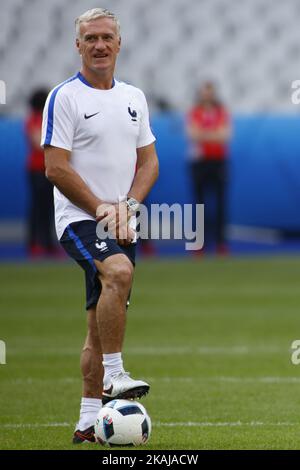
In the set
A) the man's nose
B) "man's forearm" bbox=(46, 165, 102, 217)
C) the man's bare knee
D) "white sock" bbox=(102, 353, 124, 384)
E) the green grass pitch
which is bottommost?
the green grass pitch

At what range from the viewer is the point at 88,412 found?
6828 mm

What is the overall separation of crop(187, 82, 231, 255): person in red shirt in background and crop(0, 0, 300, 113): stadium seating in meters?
4.84

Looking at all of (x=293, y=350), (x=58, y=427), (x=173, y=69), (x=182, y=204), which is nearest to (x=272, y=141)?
(x=182, y=204)

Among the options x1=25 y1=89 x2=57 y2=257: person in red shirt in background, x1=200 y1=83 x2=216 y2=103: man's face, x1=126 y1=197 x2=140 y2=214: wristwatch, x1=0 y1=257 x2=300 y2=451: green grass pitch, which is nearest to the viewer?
x1=126 y1=197 x2=140 y2=214: wristwatch

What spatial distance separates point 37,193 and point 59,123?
44.2ft

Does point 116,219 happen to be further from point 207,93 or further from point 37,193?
point 37,193

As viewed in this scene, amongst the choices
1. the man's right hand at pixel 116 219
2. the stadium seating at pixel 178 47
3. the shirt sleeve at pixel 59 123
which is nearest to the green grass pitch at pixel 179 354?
the man's right hand at pixel 116 219

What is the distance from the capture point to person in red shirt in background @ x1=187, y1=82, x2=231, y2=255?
64.2ft

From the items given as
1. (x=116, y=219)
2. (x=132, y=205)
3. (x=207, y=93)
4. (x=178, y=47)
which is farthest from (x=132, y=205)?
(x=178, y=47)

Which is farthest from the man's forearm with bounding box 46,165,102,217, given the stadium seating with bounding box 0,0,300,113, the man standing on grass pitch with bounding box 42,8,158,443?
the stadium seating with bounding box 0,0,300,113

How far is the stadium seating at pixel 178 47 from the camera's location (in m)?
25.0

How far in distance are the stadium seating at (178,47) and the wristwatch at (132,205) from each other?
18.2 m

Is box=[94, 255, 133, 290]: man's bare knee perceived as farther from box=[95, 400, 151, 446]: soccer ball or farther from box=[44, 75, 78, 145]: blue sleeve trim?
box=[44, 75, 78, 145]: blue sleeve trim
